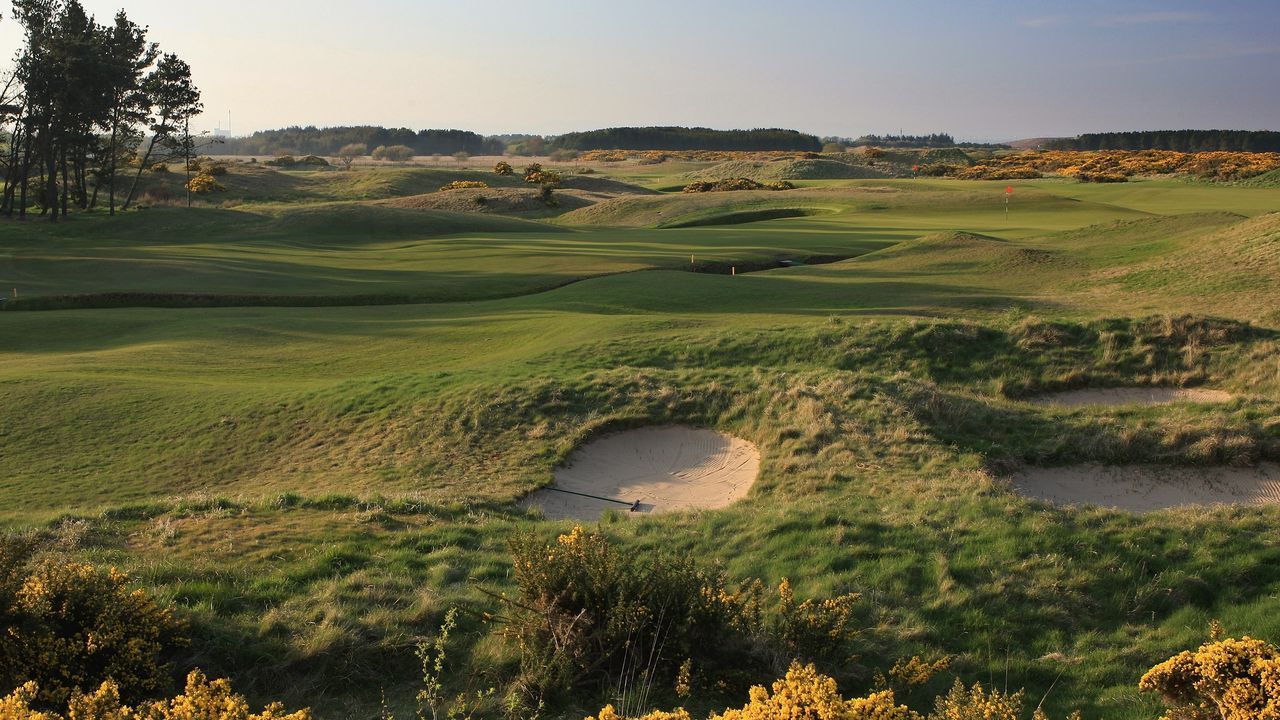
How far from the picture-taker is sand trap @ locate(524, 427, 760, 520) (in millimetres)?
12836

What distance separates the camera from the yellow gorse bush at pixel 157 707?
4672 mm

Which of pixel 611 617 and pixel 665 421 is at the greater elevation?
pixel 611 617

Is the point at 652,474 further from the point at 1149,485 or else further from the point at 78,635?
the point at 78,635

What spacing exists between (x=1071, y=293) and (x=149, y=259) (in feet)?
112

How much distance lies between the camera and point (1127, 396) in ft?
56.2

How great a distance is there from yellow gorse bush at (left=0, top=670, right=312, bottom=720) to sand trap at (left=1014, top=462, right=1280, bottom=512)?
1011cm

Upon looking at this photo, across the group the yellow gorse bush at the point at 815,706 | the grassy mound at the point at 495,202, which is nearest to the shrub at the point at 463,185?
the grassy mound at the point at 495,202

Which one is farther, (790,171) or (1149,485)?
(790,171)

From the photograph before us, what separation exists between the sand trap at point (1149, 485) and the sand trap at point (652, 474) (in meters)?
4.13

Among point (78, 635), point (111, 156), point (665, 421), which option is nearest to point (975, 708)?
point (78, 635)

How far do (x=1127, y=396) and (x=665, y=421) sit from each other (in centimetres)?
904

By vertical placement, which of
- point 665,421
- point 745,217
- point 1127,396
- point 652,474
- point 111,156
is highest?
Answer: point 111,156

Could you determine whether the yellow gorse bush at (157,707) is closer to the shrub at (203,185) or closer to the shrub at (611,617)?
the shrub at (611,617)

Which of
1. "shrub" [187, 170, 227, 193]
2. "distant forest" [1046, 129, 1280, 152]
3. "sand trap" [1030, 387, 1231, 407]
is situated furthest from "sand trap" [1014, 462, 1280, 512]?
"distant forest" [1046, 129, 1280, 152]
